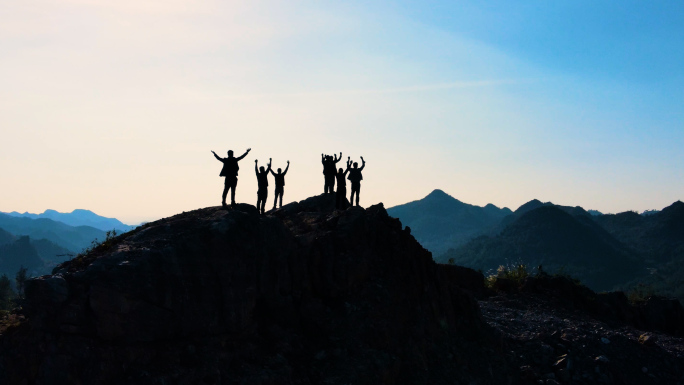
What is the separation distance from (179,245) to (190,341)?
2.11 metres

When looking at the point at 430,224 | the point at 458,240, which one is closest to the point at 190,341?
the point at 458,240

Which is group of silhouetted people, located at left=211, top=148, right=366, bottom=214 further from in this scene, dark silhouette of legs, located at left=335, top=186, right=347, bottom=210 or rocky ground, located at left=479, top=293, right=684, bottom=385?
rocky ground, located at left=479, top=293, right=684, bottom=385

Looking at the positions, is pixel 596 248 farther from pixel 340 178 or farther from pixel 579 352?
pixel 340 178

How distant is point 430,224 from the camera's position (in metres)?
195

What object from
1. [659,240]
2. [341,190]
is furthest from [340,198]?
[659,240]

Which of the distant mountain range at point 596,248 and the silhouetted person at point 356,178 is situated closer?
the silhouetted person at point 356,178

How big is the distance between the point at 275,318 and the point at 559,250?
326 ft

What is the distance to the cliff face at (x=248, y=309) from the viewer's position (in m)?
11.1

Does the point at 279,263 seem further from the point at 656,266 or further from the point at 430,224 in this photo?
the point at 430,224

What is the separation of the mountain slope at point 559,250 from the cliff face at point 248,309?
79.5m

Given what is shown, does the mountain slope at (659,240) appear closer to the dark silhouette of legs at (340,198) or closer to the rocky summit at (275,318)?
the rocky summit at (275,318)

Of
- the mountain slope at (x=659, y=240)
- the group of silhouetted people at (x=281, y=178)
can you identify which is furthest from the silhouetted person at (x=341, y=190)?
the mountain slope at (x=659, y=240)

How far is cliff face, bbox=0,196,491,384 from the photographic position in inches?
439

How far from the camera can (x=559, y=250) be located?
10425 cm
